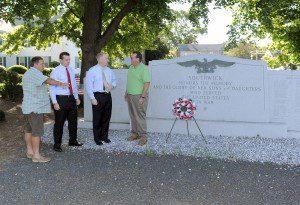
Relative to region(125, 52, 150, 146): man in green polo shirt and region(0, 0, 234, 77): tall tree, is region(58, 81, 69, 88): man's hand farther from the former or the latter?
region(0, 0, 234, 77): tall tree

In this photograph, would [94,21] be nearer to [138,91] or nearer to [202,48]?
[138,91]

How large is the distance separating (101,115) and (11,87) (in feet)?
21.7

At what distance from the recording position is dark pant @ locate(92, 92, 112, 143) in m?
7.43

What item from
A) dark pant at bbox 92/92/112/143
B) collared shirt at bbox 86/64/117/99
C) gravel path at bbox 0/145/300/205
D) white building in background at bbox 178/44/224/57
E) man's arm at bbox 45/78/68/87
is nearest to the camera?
gravel path at bbox 0/145/300/205

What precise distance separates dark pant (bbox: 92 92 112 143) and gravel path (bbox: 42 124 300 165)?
0.25 m

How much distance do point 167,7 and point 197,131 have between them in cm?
654

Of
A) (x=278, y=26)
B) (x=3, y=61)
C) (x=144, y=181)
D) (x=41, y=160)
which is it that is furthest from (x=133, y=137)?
(x=3, y=61)

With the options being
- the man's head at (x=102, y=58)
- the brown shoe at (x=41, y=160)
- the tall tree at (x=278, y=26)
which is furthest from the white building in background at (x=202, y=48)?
the brown shoe at (x=41, y=160)

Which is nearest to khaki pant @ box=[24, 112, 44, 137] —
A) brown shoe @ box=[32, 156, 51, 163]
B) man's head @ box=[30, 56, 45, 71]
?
brown shoe @ box=[32, 156, 51, 163]

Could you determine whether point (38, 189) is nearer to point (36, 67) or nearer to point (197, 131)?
point (36, 67)

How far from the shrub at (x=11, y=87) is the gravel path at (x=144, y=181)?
6.76 meters

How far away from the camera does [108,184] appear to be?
531 centimetres

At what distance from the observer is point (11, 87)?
508 inches

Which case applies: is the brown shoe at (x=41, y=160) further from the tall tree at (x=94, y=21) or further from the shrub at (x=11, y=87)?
the shrub at (x=11, y=87)
